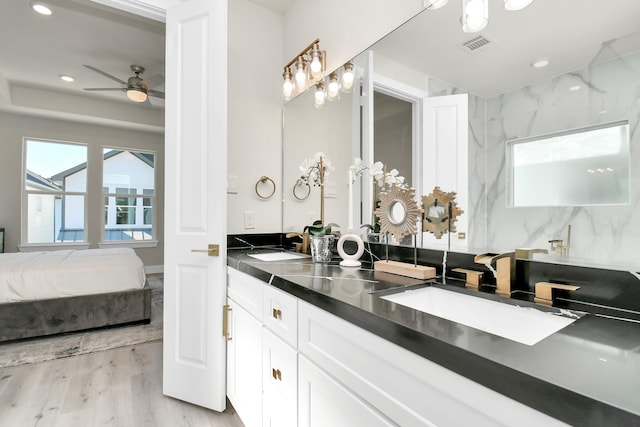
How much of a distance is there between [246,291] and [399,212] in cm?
81

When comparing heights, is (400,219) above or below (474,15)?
below

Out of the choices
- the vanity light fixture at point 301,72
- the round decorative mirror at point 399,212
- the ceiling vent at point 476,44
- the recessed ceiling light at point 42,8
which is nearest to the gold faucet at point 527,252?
the round decorative mirror at point 399,212

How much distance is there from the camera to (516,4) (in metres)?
1.01

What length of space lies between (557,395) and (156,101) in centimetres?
584

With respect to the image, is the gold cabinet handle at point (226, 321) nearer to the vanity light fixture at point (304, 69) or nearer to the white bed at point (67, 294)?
the vanity light fixture at point (304, 69)

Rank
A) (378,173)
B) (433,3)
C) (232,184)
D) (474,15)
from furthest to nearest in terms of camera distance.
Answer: (232,184) → (378,173) → (433,3) → (474,15)

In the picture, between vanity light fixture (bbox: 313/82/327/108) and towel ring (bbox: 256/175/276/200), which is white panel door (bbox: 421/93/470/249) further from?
towel ring (bbox: 256/175/276/200)

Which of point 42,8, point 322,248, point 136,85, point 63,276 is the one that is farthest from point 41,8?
point 322,248

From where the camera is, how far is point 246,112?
A: 2295 millimetres

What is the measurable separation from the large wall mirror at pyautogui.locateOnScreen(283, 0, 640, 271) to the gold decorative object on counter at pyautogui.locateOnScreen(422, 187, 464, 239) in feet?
0.11

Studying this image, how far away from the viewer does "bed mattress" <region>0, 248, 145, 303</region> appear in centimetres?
266

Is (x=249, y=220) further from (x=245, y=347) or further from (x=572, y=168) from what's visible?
(x=572, y=168)

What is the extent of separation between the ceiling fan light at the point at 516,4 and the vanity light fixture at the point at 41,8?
3594 millimetres

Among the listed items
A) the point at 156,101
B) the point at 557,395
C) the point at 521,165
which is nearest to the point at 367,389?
the point at 557,395
